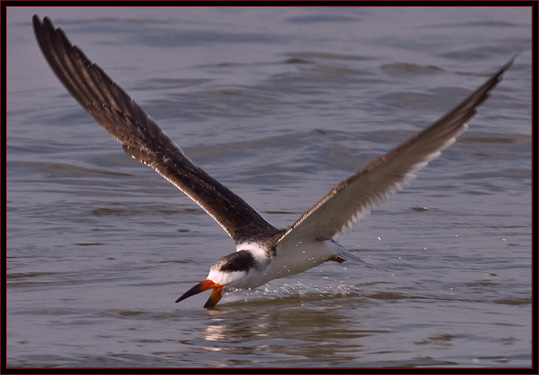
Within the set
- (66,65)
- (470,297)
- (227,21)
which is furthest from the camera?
(227,21)

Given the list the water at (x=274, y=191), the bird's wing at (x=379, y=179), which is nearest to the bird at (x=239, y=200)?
the bird's wing at (x=379, y=179)

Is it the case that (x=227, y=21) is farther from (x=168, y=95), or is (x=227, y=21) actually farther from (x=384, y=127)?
(x=384, y=127)

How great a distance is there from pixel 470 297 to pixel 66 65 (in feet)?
10.5

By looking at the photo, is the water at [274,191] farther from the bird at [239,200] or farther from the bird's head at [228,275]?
the bird at [239,200]

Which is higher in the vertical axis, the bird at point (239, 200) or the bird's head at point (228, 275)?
the bird at point (239, 200)

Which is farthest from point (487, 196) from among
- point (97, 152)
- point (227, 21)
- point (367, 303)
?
point (227, 21)

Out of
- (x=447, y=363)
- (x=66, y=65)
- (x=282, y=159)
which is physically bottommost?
(x=447, y=363)

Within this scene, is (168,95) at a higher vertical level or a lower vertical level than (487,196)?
higher

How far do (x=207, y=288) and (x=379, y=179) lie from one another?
45.8 inches

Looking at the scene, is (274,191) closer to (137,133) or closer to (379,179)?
(137,133)

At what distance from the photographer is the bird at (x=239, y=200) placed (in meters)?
5.12

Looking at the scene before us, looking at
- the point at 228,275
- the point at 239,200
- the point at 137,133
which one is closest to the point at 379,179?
the point at 228,275

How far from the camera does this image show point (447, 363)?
5055 millimetres

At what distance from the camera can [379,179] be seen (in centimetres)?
552
